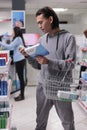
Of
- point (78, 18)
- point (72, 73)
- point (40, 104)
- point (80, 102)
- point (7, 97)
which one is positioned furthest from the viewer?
point (78, 18)

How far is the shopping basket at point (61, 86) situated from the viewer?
2.24 metres

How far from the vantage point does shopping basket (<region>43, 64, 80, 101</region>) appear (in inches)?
88.0

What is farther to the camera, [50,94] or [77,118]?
[77,118]

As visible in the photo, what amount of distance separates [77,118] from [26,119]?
2.93 ft

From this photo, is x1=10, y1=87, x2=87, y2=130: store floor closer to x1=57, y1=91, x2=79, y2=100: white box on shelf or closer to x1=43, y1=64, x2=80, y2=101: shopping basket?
x1=43, y1=64, x2=80, y2=101: shopping basket

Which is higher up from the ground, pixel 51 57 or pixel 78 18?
pixel 78 18

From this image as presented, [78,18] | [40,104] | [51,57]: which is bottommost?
[40,104]

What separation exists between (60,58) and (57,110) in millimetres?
566

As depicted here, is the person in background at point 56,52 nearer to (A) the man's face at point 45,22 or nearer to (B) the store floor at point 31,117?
(A) the man's face at point 45,22

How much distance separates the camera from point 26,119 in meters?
4.29

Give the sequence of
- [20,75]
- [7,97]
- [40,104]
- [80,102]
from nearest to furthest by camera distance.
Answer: [7,97]
[40,104]
[80,102]
[20,75]

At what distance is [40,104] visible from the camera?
108 inches

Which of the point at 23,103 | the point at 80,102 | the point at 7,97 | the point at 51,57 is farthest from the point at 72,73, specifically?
the point at 23,103

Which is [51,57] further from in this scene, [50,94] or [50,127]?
[50,127]
